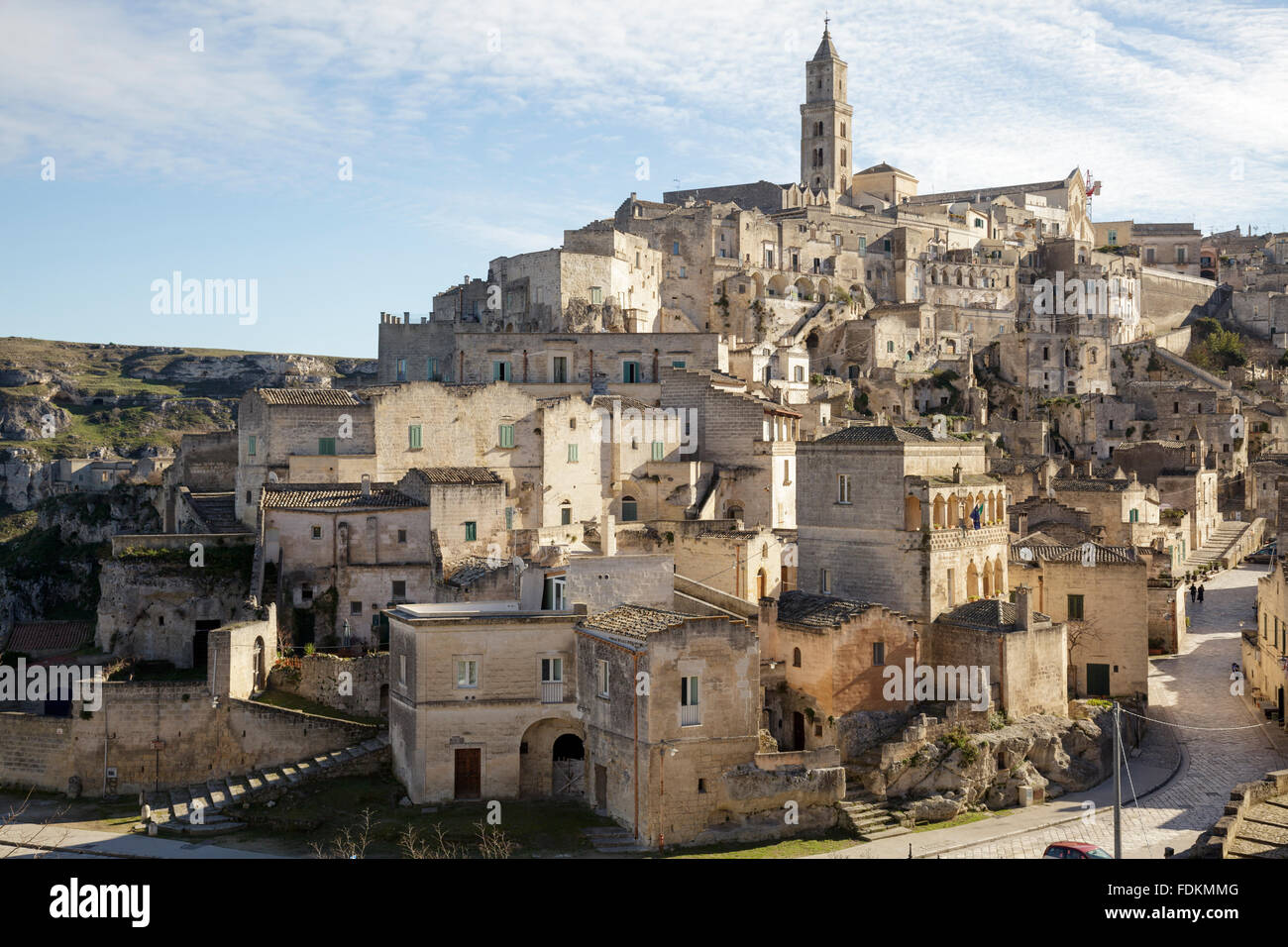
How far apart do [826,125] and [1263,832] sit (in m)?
89.6

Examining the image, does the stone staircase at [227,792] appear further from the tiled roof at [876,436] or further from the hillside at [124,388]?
the hillside at [124,388]

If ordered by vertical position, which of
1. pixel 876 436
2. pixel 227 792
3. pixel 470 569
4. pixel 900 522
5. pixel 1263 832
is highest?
pixel 876 436

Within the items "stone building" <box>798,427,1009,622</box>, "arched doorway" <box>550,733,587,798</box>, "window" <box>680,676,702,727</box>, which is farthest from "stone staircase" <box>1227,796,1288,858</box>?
"arched doorway" <box>550,733,587,798</box>

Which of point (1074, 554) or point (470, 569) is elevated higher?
point (1074, 554)

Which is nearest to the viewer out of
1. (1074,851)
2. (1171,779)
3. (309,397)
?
(1074,851)

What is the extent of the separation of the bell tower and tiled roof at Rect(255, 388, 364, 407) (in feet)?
220

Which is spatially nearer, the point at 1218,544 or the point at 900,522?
the point at 900,522

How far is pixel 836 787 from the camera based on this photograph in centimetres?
2862

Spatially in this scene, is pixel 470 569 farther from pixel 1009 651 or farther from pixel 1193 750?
pixel 1193 750

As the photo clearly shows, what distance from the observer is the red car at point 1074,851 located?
23.3 m

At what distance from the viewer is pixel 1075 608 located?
3812cm

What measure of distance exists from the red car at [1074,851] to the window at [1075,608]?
48.6 ft

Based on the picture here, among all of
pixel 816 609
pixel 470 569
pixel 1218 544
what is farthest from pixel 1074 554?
pixel 1218 544
